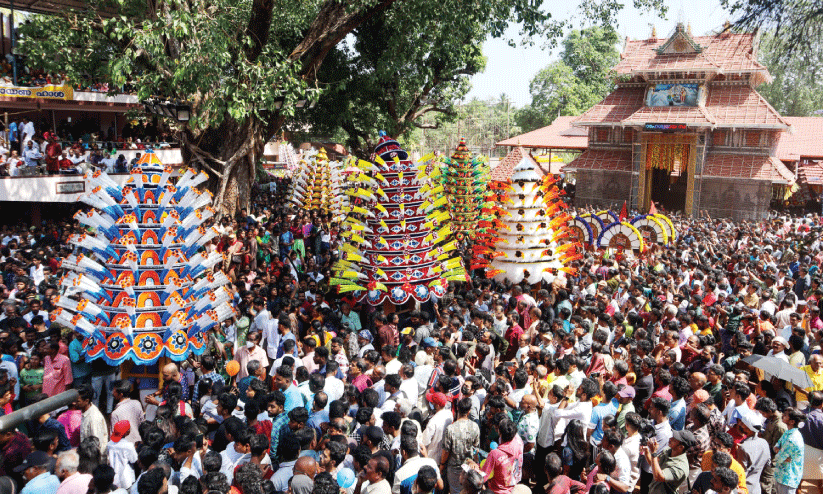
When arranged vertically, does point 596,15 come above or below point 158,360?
above

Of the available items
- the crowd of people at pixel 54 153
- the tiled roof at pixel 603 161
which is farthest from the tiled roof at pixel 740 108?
the crowd of people at pixel 54 153

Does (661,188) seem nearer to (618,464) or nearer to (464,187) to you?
(464,187)

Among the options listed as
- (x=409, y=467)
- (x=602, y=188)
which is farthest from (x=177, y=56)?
(x=602, y=188)

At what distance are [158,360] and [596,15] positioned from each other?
1137cm

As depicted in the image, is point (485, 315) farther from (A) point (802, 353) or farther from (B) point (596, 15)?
(B) point (596, 15)

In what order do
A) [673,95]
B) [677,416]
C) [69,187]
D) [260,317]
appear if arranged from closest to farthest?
[677,416] < [260,317] < [69,187] < [673,95]

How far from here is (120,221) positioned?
6.60 meters

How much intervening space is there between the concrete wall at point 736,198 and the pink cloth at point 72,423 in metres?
22.5

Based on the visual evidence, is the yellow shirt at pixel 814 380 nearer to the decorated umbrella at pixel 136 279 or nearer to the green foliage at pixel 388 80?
the decorated umbrella at pixel 136 279

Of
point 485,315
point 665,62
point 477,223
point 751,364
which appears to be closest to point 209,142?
point 477,223

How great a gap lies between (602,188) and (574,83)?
15.8m

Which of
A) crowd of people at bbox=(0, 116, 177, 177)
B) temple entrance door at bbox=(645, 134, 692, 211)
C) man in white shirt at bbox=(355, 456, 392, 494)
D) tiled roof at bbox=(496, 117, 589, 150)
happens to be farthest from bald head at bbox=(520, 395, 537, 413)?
tiled roof at bbox=(496, 117, 589, 150)

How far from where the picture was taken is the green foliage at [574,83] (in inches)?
1518

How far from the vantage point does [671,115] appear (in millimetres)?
22609
